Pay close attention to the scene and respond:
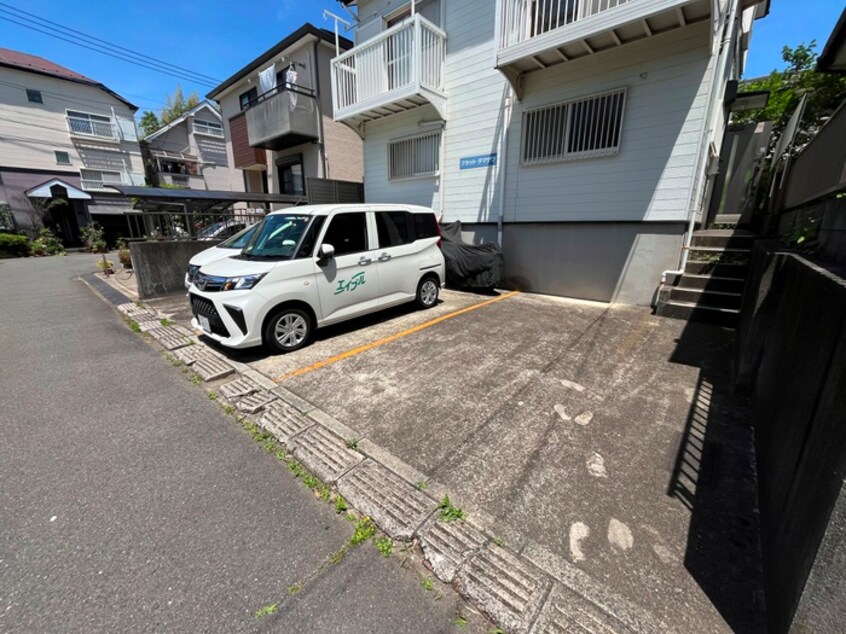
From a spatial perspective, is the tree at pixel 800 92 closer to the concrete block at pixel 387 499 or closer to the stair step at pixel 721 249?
the stair step at pixel 721 249

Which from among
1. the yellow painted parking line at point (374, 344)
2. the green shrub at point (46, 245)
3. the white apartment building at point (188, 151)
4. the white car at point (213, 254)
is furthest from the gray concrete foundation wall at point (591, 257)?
the white apartment building at point (188, 151)

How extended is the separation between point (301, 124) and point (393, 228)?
27.0ft

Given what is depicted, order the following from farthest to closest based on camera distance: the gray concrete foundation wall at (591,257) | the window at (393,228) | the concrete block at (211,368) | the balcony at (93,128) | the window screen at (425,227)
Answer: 1. the balcony at (93,128)
2. the gray concrete foundation wall at (591,257)
3. the window screen at (425,227)
4. the window at (393,228)
5. the concrete block at (211,368)

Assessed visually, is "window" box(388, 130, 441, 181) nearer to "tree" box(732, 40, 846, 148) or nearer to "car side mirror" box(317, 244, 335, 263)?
"car side mirror" box(317, 244, 335, 263)

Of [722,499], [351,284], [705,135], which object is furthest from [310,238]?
[705,135]

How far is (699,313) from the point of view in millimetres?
5672

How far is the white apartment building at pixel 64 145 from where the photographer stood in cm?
1922

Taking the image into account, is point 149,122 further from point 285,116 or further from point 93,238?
point 285,116

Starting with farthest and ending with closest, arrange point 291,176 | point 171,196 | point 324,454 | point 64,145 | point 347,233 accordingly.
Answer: point 64,145 < point 291,176 < point 171,196 < point 347,233 < point 324,454

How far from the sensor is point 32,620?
1.56m

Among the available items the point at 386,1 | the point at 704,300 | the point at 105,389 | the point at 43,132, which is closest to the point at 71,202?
the point at 43,132

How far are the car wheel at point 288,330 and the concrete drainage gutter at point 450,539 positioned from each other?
1.09 m

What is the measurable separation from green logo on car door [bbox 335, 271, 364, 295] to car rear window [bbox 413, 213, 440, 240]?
1.46 metres

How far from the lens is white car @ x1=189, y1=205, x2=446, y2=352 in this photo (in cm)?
413
